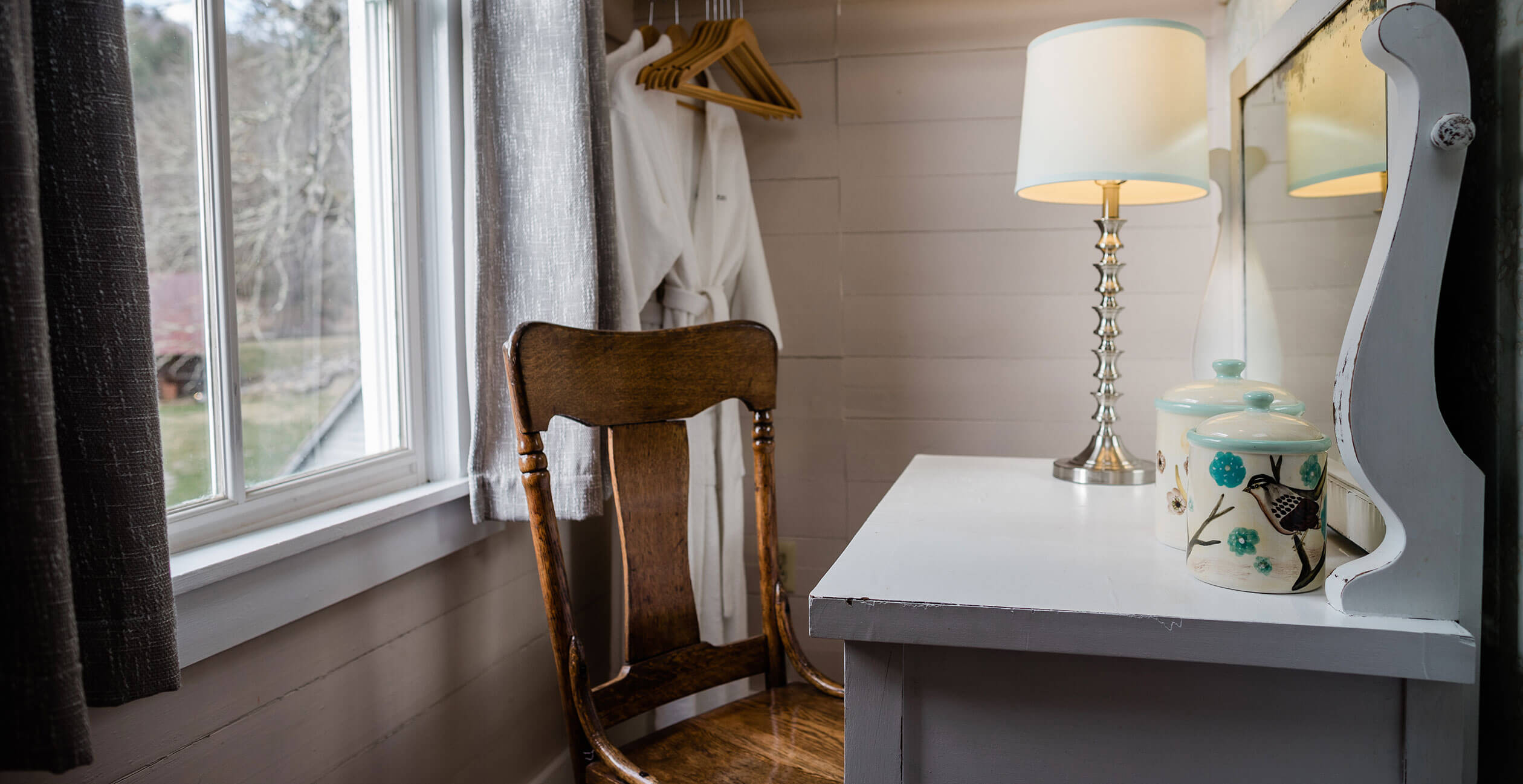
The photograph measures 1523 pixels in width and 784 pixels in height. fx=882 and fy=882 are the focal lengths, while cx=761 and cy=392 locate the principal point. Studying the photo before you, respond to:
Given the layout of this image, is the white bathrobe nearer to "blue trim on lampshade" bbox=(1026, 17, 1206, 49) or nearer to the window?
the window

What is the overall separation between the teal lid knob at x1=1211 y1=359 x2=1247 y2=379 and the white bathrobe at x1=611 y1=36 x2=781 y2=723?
36.7 inches

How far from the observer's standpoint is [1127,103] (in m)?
1.14

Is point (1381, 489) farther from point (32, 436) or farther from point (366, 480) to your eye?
point (366, 480)

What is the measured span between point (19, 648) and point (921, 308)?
5.54ft

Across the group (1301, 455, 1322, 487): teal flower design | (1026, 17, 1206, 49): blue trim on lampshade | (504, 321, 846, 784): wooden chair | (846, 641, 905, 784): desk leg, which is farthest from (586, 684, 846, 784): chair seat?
(1026, 17, 1206, 49): blue trim on lampshade

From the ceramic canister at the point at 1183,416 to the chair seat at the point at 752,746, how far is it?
476 millimetres

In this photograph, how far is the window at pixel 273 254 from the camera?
3.11 ft

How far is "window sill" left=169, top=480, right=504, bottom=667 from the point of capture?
86 centimetres

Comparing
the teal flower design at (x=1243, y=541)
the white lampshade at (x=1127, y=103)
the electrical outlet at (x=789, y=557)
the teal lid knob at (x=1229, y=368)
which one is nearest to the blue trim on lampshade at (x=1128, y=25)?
the white lampshade at (x=1127, y=103)

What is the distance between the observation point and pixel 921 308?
1.99 m

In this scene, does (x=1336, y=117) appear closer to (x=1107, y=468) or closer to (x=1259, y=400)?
(x=1259, y=400)

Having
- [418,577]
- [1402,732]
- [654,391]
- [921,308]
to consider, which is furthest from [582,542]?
[1402,732]

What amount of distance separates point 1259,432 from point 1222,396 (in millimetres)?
176

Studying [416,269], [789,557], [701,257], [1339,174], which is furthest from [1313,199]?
[789,557]
